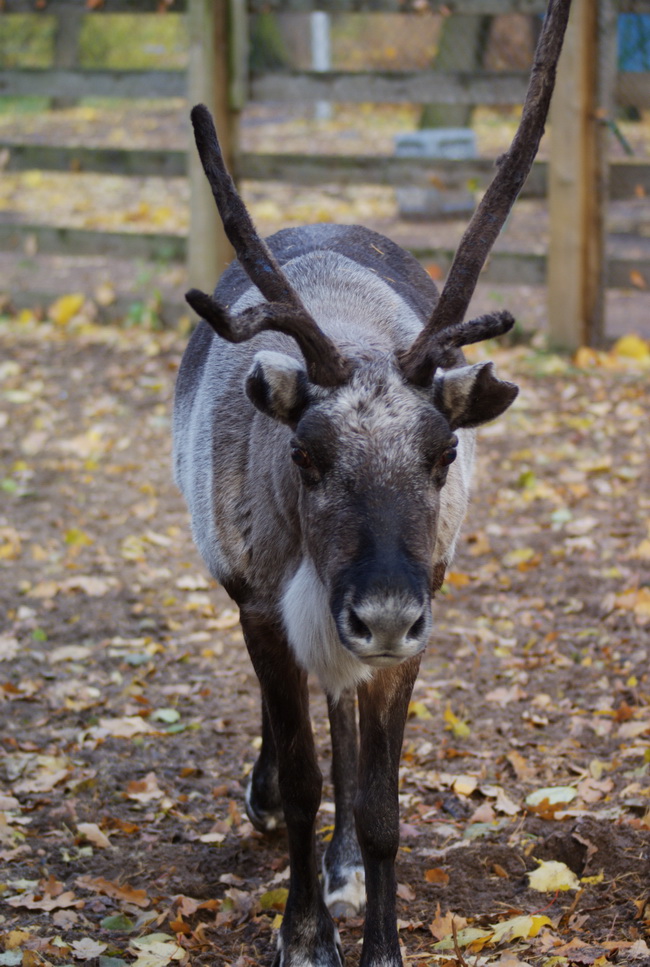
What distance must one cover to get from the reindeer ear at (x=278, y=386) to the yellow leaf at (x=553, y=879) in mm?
1546

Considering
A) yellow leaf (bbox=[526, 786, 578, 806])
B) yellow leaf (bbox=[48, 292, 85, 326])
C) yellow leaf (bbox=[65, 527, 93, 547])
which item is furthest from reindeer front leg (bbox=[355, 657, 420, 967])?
yellow leaf (bbox=[48, 292, 85, 326])

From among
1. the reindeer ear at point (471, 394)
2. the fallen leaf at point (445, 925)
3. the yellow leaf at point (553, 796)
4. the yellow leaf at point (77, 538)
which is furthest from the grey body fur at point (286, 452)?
the yellow leaf at point (77, 538)

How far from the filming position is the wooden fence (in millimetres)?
8195

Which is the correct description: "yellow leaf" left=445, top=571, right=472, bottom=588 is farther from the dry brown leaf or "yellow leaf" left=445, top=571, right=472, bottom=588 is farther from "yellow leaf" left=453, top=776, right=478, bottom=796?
the dry brown leaf

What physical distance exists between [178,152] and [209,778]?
605 cm

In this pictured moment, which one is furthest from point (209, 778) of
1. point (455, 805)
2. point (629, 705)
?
point (629, 705)

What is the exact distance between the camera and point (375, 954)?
3.20m

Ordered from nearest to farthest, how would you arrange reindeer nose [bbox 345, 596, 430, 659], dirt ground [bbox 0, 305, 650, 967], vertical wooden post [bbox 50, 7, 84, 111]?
reindeer nose [bbox 345, 596, 430, 659] < dirt ground [bbox 0, 305, 650, 967] < vertical wooden post [bbox 50, 7, 84, 111]

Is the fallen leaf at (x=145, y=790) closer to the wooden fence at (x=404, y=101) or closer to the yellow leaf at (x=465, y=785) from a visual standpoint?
the yellow leaf at (x=465, y=785)

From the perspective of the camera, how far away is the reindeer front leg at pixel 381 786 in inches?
128

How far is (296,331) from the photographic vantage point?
2941mm

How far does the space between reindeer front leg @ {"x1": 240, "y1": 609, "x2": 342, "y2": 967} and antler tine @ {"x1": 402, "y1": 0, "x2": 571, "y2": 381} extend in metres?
0.90

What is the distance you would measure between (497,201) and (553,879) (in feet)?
6.23

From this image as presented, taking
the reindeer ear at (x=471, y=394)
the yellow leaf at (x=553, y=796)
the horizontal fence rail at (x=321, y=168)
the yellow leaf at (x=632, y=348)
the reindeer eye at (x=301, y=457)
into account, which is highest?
the reindeer ear at (x=471, y=394)
